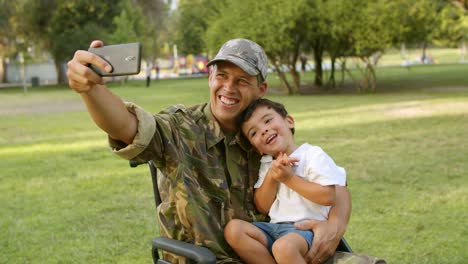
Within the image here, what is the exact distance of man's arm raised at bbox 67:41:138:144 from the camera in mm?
2121

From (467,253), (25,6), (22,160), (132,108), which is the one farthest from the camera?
(25,6)

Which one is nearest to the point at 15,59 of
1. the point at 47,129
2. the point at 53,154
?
the point at 47,129

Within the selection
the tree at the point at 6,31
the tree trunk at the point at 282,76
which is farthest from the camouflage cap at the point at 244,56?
the tree at the point at 6,31

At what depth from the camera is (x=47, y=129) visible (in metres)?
16.3

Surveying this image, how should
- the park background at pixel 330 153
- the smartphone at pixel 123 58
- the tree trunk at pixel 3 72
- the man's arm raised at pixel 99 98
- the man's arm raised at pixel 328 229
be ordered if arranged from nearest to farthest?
the smartphone at pixel 123 58 < the man's arm raised at pixel 99 98 < the man's arm raised at pixel 328 229 < the park background at pixel 330 153 < the tree trunk at pixel 3 72

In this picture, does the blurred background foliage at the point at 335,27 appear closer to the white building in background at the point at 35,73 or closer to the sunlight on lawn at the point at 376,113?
the sunlight on lawn at the point at 376,113

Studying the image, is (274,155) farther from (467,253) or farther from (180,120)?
(467,253)

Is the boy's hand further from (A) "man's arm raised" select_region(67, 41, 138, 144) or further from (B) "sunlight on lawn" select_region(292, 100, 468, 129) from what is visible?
(B) "sunlight on lawn" select_region(292, 100, 468, 129)

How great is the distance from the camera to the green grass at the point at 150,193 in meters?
5.82

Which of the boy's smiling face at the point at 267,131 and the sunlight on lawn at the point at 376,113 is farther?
the sunlight on lawn at the point at 376,113

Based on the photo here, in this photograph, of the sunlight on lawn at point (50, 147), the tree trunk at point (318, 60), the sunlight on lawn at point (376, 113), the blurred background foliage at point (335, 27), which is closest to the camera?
the sunlight on lawn at point (50, 147)

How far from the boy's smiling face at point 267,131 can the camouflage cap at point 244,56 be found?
0.19 m

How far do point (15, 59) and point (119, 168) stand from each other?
40.6 m

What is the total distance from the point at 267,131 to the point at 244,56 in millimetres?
359
